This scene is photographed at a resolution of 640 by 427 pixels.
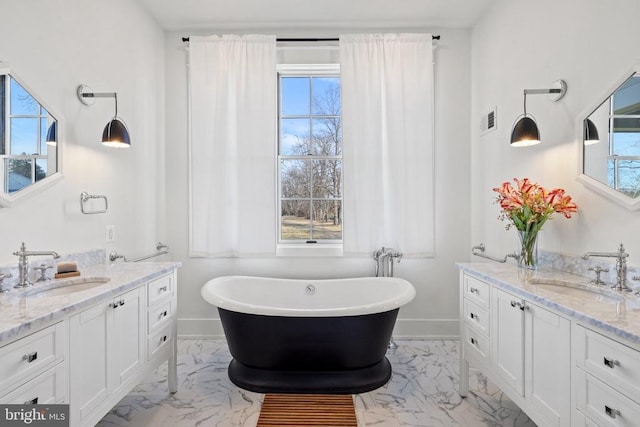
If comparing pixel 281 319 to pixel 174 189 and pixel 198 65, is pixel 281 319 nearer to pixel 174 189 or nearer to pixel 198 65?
pixel 174 189

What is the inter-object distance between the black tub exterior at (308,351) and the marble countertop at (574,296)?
2.41ft

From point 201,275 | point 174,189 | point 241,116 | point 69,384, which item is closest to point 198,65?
point 241,116

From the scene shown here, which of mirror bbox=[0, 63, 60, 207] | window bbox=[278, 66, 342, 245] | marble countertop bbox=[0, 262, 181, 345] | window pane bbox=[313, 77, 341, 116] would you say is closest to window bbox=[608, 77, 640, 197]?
window bbox=[278, 66, 342, 245]

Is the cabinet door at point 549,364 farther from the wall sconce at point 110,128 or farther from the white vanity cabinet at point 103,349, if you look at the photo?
the wall sconce at point 110,128

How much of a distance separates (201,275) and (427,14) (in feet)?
9.79

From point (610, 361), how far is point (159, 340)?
6.82 ft

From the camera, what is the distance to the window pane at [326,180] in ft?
10.0

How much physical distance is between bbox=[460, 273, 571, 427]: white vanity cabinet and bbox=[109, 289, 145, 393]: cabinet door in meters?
1.85

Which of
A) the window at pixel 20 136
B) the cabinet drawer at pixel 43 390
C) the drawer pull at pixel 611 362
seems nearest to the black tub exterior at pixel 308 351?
the cabinet drawer at pixel 43 390

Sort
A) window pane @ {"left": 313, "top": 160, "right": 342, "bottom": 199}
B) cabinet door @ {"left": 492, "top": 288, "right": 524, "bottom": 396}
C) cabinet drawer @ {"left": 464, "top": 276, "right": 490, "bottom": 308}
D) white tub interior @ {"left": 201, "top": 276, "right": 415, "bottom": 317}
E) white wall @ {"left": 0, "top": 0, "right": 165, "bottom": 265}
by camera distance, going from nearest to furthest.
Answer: cabinet door @ {"left": 492, "top": 288, "right": 524, "bottom": 396}
white wall @ {"left": 0, "top": 0, "right": 165, "bottom": 265}
cabinet drawer @ {"left": 464, "top": 276, "right": 490, "bottom": 308}
white tub interior @ {"left": 201, "top": 276, "right": 415, "bottom": 317}
window pane @ {"left": 313, "top": 160, "right": 342, "bottom": 199}

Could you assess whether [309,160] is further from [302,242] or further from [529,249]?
[529,249]

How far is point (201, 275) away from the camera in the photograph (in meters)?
2.91

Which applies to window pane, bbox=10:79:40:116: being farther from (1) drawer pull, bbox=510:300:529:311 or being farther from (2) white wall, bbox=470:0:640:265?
(2) white wall, bbox=470:0:640:265

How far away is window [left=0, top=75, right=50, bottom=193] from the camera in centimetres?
151
